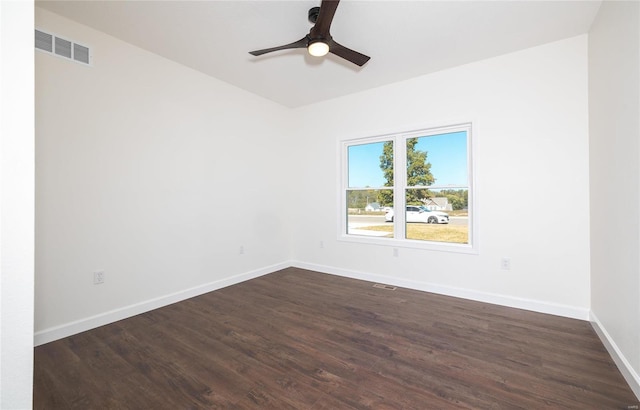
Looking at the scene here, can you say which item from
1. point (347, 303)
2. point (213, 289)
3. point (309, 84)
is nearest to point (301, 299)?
point (347, 303)

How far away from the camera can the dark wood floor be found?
166 cm

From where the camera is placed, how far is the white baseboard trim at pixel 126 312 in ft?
7.55

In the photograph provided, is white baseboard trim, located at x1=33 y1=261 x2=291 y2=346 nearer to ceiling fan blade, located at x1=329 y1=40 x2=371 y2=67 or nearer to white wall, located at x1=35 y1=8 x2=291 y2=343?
white wall, located at x1=35 y1=8 x2=291 y2=343

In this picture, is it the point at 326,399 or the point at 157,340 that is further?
the point at 157,340

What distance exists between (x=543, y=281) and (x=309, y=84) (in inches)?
145

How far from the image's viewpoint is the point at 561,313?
276 cm

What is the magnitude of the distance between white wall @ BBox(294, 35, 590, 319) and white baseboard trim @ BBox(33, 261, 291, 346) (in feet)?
7.16

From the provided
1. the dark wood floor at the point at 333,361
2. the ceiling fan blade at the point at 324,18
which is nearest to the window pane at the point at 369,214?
the dark wood floor at the point at 333,361

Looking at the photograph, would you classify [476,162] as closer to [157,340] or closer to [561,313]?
[561,313]

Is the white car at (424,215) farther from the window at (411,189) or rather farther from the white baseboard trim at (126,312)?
the white baseboard trim at (126,312)

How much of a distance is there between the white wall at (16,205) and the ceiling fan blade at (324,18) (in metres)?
1.61

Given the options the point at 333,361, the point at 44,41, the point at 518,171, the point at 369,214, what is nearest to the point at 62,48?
the point at 44,41

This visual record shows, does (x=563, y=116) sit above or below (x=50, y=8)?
below

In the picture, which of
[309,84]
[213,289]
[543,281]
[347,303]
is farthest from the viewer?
[309,84]
